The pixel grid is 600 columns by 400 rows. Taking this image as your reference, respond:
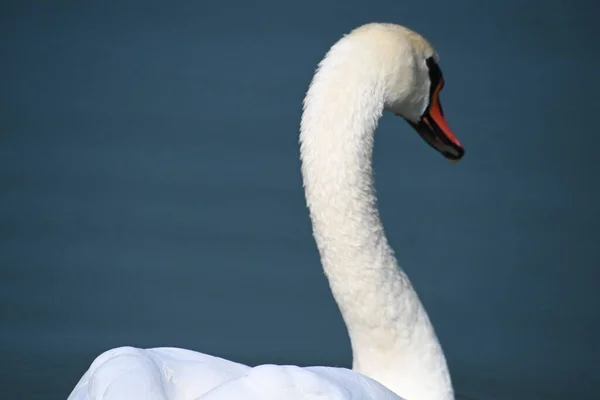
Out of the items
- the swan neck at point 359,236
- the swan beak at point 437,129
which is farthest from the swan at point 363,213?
the swan beak at point 437,129

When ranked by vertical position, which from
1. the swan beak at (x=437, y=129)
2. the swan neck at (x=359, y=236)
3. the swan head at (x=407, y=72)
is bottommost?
the swan neck at (x=359, y=236)

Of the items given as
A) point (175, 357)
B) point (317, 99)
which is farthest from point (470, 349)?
point (175, 357)

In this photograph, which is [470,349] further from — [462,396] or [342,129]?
[342,129]

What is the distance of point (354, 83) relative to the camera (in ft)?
13.6

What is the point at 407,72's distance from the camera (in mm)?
4281

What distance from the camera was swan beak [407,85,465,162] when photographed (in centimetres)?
450

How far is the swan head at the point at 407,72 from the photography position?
420 centimetres

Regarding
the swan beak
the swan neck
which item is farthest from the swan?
the swan beak

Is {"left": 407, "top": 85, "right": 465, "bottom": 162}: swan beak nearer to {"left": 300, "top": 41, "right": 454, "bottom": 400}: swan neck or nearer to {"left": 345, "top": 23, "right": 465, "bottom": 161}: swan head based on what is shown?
{"left": 345, "top": 23, "right": 465, "bottom": 161}: swan head

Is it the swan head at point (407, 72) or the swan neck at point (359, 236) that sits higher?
the swan head at point (407, 72)

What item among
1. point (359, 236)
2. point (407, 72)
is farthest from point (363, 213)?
point (407, 72)

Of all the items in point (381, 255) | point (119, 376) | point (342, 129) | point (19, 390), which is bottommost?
point (19, 390)

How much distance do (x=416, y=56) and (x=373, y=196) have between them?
0.44 meters

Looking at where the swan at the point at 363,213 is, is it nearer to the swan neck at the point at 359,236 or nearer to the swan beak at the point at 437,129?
the swan neck at the point at 359,236
